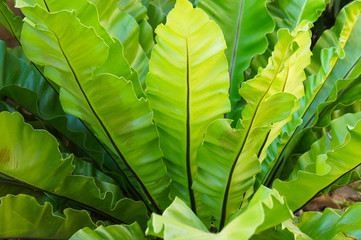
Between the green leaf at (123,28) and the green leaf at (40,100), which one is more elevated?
the green leaf at (123,28)

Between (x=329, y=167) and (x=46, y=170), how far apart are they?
20.6 inches

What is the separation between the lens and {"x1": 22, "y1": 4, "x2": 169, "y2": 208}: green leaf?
2.22 ft

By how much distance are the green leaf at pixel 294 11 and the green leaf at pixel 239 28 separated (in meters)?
0.12

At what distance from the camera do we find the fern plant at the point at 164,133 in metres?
0.68

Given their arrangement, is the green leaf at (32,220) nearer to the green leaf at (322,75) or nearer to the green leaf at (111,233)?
the green leaf at (111,233)

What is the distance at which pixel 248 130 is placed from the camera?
0.74 metres

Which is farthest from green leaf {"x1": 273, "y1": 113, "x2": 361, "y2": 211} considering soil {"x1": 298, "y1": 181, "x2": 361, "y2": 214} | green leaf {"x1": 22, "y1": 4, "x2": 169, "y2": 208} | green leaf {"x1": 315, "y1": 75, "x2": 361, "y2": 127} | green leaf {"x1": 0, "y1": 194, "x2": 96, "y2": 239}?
soil {"x1": 298, "y1": 181, "x2": 361, "y2": 214}

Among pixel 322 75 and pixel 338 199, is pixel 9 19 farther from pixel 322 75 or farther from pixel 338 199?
pixel 338 199

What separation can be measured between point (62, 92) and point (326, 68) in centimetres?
53

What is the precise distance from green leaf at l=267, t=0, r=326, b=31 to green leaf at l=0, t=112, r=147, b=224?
2.09 ft

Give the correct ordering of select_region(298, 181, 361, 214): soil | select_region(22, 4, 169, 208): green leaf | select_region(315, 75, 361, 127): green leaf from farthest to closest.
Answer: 1. select_region(298, 181, 361, 214): soil
2. select_region(315, 75, 361, 127): green leaf
3. select_region(22, 4, 169, 208): green leaf

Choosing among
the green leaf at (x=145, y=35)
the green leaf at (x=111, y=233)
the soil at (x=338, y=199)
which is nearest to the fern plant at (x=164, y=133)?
the green leaf at (x=111, y=233)

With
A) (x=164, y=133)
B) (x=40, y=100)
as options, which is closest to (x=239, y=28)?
(x=164, y=133)

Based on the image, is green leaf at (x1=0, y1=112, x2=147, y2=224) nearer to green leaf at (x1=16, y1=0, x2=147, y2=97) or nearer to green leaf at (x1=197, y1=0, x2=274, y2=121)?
green leaf at (x1=16, y1=0, x2=147, y2=97)
